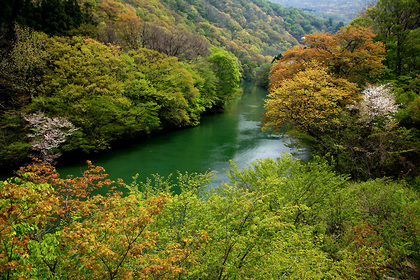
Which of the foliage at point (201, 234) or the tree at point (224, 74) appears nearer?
the foliage at point (201, 234)

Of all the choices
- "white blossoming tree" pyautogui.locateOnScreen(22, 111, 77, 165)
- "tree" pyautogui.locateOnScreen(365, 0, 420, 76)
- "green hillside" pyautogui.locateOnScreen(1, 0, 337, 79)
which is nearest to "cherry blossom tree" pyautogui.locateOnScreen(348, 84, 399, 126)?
"tree" pyautogui.locateOnScreen(365, 0, 420, 76)

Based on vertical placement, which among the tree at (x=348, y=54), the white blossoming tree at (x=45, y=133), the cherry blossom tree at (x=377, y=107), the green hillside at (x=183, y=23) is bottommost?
the white blossoming tree at (x=45, y=133)

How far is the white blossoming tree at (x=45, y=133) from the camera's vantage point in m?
12.6

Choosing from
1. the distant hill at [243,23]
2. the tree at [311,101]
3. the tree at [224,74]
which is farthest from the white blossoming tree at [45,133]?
the distant hill at [243,23]

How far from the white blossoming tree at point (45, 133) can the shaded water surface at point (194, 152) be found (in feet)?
4.60

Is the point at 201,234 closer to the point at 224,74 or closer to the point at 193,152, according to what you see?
the point at 193,152

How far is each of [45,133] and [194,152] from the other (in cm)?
989

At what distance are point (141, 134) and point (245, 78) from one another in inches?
2475

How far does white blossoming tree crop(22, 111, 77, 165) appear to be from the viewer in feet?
41.3

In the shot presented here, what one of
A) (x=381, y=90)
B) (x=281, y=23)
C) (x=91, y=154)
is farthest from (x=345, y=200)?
(x=281, y=23)

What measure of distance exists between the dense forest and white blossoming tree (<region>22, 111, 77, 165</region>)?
11cm

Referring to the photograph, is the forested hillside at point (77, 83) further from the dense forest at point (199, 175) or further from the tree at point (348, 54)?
the tree at point (348, 54)

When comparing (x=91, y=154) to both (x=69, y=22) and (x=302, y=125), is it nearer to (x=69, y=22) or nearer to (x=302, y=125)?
(x=69, y=22)

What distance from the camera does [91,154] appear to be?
53.0 ft
